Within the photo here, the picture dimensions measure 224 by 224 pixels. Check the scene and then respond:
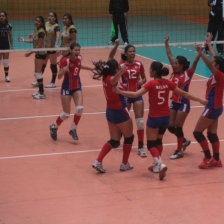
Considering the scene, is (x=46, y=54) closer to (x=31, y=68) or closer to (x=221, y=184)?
(x=31, y=68)

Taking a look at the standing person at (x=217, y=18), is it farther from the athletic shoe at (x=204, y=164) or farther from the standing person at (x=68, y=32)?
the athletic shoe at (x=204, y=164)

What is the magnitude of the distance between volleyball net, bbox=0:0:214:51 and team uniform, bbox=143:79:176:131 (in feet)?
48.7

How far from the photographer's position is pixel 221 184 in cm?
772

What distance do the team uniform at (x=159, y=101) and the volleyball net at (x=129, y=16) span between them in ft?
48.7

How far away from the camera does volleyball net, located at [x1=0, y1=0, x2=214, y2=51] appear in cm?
2359

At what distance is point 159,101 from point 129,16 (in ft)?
65.8

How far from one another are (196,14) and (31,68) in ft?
45.9

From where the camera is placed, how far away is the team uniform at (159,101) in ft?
25.2

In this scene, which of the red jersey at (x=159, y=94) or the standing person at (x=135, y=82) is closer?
the red jersey at (x=159, y=94)

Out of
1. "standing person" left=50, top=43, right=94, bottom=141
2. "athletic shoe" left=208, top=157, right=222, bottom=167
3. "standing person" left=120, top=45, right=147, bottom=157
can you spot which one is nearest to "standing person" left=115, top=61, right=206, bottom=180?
"athletic shoe" left=208, top=157, right=222, bottom=167

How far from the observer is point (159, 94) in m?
7.73

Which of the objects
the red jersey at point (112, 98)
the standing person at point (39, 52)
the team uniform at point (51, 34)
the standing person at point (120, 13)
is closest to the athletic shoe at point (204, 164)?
the red jersey at point (112, 98)

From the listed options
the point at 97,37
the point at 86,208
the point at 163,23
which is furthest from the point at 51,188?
the point at 163,23

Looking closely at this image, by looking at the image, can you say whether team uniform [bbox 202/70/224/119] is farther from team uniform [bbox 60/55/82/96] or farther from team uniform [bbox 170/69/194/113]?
team uniform [bbox 60/55/82/96]
